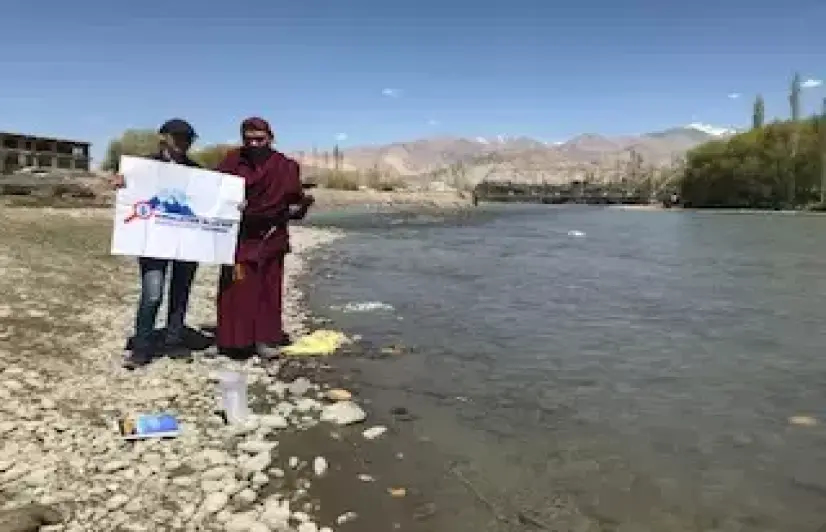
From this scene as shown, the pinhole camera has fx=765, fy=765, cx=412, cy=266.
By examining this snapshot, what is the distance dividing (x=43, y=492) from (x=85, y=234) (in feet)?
62.4

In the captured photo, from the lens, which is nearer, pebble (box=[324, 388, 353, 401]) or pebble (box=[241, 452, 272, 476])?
pebble (box=[241, 452, 272, 476])

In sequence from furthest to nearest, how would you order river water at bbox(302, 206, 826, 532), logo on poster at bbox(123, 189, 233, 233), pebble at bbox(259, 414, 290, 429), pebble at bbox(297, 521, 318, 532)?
1. logo on poster at bbox(123, 189, 233, 233)
2. pebble at bbox(259, 414, 290, 429)
3. river water at bbox(302, 206, 826, 532)
4. pebble at bbox(297, 521, 318, 532)

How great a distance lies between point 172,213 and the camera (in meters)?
7.23

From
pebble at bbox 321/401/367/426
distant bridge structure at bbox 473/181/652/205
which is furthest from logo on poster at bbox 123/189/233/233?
distant bridge structure at bbox 473/181/652/205

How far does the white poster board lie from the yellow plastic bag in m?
1.51

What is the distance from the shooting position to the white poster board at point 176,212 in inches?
275

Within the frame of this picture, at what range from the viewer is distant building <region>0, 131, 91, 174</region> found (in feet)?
217

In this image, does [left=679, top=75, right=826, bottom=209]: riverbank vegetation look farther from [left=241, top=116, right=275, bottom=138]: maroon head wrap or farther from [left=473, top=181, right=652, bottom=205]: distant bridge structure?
[left=241, top=116, right=275, bottom=138]: maroon head wrap

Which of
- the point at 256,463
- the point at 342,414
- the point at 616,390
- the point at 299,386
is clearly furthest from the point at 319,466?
the point at 616,390

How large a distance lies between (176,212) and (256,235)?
84 cm

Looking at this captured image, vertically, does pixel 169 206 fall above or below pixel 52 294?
above

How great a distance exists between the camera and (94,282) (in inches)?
506

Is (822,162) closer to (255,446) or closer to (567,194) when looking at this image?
(567,194)

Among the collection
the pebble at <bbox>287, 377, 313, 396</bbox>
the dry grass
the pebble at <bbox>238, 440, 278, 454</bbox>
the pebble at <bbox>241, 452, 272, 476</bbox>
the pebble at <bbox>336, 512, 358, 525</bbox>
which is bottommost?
the pebble at <bbox>336, 512, 358, 525</bbox>
